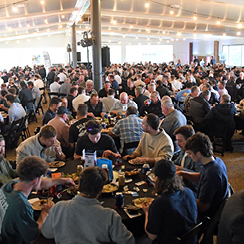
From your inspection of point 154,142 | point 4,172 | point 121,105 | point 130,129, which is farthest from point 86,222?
point 121,105

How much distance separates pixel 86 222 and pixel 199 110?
Result: 5.16 m

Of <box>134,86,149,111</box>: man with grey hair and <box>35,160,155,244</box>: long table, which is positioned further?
<box>134,86,149,111</box>: man with grey hair

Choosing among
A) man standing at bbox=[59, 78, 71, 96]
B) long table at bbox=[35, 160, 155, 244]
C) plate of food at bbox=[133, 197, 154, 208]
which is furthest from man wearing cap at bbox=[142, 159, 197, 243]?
man standing at bbox=[59, 78, 71, 96]

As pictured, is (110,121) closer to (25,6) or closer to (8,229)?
(8,229)

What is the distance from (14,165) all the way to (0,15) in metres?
10.4

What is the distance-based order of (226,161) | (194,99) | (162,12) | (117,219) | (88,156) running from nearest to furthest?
1. (117,219)
2. (88,156)
3. (226,161)
4. (194,99)
5. (162,12)

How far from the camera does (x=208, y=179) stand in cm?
264

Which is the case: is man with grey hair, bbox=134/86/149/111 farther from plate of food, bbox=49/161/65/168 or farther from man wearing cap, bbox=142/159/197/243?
man wearing cap, bbox=142/159/197/243

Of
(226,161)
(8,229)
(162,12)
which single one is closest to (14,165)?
(8,229)

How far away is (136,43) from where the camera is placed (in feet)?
102

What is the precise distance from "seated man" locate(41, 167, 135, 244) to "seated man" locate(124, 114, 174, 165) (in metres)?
1.52

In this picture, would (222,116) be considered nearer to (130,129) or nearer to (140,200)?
(130,129)

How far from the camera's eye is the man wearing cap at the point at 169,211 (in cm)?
215

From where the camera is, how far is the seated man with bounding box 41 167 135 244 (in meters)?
1.98
